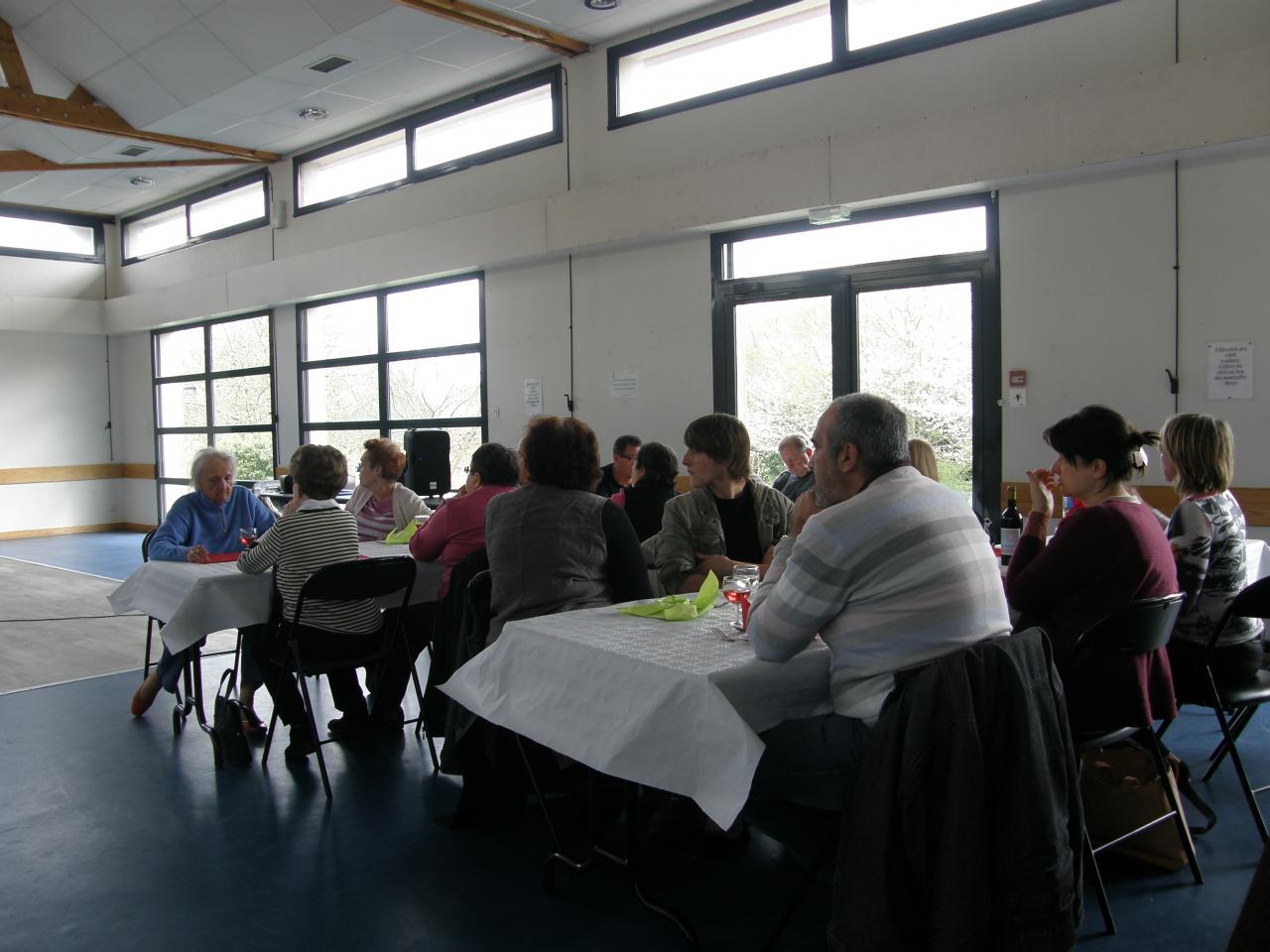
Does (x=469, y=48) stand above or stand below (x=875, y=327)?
above

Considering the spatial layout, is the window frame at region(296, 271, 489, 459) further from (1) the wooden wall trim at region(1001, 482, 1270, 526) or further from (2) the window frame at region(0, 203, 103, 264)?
(1) the wooden wall trim at region(1001, 482, 1270, 526)

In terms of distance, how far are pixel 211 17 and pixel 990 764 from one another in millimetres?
7544

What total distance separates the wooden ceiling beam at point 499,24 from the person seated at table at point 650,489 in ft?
12.5

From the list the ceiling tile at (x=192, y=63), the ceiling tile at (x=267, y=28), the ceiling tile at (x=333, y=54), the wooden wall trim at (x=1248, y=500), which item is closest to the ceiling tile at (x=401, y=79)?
the ceiling tile at (x=333, y=54)

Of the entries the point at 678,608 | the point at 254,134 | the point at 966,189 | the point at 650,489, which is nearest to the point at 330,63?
the point at 254,134

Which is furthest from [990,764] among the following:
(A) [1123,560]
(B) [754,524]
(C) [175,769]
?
(C) [175,769]

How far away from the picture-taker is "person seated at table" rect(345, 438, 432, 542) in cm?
484

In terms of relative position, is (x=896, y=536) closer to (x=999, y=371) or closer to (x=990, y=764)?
(x=990, y=764)

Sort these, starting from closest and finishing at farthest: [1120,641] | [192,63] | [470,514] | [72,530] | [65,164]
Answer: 1. [1120,641]
2. [470,514]
3. [192,63]
4. [65,164]
5. [72,530]

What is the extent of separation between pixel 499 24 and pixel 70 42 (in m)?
3.79

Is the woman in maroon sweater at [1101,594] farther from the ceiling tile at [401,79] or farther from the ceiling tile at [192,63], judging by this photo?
the ceiling tile at [192,63]

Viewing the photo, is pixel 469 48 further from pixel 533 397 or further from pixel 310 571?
pixel 310 571

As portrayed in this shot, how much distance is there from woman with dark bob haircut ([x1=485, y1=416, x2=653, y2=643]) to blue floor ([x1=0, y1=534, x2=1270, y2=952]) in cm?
74

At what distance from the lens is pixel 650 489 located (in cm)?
453
